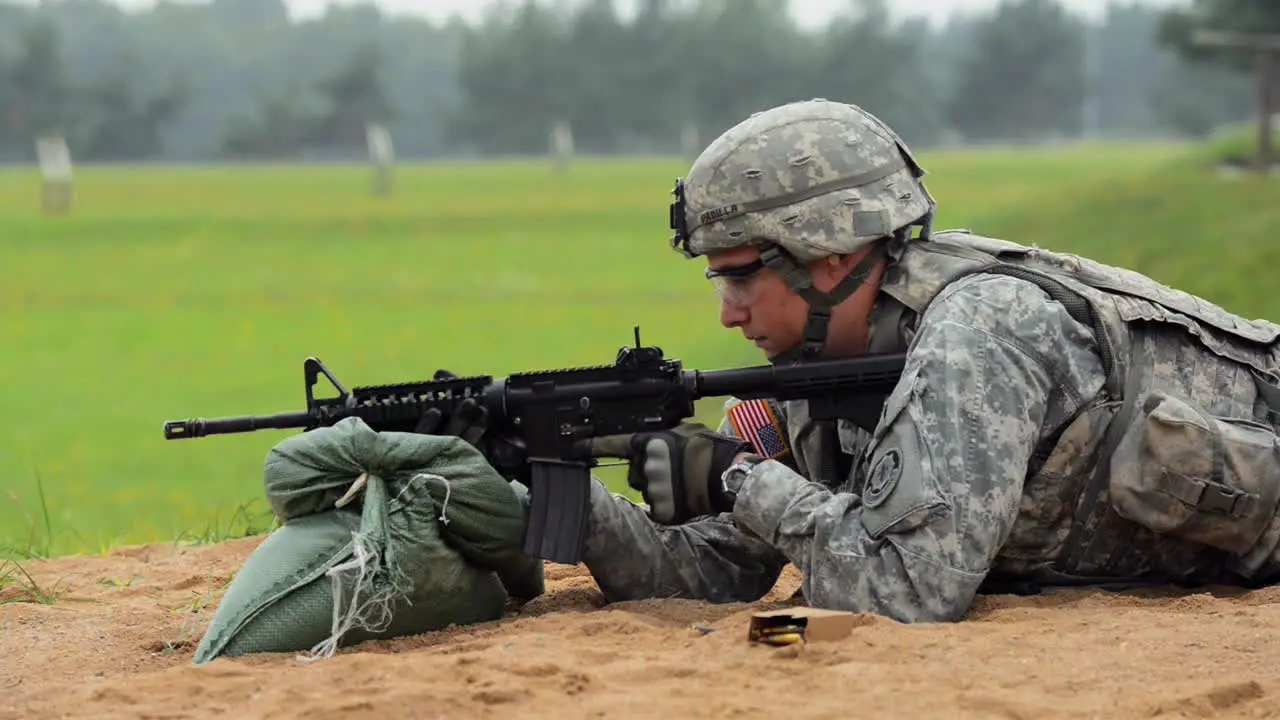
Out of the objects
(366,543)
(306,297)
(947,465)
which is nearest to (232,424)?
(366,543)

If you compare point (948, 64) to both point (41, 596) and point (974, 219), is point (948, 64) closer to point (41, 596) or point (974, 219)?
point (974, 219)

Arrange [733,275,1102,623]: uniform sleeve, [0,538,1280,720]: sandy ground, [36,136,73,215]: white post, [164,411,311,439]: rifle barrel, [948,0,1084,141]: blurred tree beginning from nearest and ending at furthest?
[0,538,1280,720]: sandy ground
[733,275,1102,623]: uniform sleeve
[164,411,311,439]: rifle barrel
[36,136,73,215]: white post
[948,0,1084,141]: blurred tree

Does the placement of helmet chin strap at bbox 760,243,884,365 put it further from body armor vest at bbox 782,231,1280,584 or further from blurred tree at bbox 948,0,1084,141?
blurred tree at bbox 948,0,1084,141

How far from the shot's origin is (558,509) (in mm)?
4738

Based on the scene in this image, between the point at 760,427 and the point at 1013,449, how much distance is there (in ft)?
3.77

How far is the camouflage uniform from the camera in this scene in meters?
4.18

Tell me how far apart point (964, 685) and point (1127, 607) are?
1.02 metres

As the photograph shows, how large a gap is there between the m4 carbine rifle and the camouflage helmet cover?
339 mm

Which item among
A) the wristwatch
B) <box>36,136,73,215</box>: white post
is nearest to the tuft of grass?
the wristwatch

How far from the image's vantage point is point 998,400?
13.8ft

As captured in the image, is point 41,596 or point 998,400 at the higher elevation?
point 998,400

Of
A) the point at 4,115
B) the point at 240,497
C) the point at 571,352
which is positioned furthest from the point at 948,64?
the point at 240,497

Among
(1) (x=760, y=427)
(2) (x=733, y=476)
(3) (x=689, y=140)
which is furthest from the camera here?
(3) (x=689, y=140)

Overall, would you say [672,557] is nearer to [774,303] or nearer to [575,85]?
[774,303]
